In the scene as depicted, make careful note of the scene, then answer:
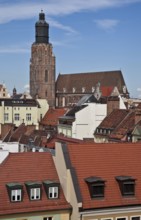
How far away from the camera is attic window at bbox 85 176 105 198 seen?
2669cm

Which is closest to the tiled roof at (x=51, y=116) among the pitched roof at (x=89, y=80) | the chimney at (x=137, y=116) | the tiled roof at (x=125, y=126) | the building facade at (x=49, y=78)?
the building facade at (x=49, y=78)

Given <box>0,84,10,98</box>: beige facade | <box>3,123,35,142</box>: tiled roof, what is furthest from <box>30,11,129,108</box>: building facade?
<box>3,123,35,142</box>: tiled roof

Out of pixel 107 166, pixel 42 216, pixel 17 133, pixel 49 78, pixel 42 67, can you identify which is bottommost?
pixel 42 216

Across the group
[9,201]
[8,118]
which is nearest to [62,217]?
[9,201]

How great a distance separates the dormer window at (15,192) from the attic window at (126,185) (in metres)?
6.20

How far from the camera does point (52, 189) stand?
27250 mm

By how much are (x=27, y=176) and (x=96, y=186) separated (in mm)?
4425

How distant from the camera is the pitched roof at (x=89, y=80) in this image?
14238cm

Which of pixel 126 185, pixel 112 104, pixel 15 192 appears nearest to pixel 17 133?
pixel 112 104

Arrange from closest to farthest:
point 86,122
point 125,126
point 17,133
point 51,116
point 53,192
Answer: point 53,192
point 125,126
point 17,133
point 86,122
point 51,116

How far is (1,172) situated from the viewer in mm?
27344

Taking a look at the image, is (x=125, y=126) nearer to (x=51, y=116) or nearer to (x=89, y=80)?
(x=51, y=116)

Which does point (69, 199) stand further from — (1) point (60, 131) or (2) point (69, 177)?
(1) point (60, 131)

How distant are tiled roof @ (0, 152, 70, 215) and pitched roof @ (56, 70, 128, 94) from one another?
113 m
